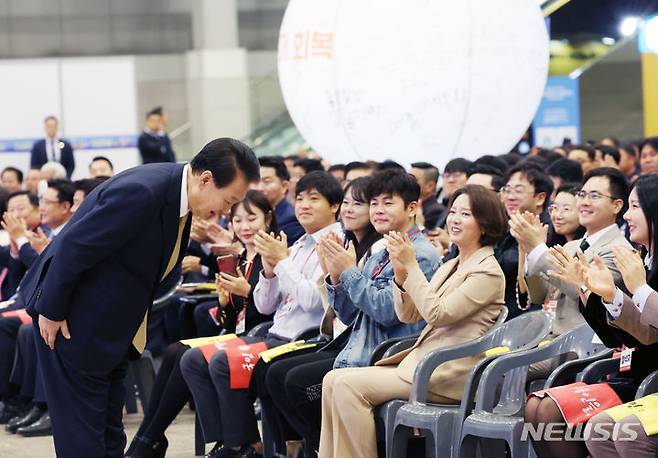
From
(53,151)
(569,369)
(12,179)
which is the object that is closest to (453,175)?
(569,369)

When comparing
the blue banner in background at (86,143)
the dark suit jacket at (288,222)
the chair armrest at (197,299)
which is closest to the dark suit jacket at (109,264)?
the dark suit jacket at (288,222)

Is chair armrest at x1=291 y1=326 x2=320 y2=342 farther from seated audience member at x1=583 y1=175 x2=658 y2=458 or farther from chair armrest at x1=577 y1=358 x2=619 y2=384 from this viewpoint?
seated audience member at x1=583 y1=175 x2=658 y2=458

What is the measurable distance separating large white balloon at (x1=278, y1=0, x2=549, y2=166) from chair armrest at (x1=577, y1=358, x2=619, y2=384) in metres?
3.95

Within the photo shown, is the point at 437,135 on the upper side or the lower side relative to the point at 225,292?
upper

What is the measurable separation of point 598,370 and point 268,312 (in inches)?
83.0

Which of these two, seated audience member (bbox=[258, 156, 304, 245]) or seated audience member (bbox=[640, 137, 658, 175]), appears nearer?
seated audience member (bbox=[258, 156, 304, 245])

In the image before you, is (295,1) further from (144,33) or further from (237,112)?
(144,33)

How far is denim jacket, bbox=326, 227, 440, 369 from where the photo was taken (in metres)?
5.04

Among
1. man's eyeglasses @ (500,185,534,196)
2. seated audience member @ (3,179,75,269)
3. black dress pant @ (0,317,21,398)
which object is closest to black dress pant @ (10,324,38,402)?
black dress pant @ (0,317,21,398)

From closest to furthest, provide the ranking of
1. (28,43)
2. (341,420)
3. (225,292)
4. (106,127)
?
(341,420), (225,292), (106,127), (28,43)

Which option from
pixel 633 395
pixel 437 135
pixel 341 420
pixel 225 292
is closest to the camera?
pixel 633 395

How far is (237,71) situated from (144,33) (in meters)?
2.35

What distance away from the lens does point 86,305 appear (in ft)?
14.3

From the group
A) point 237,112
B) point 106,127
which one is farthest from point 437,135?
point 237,112
